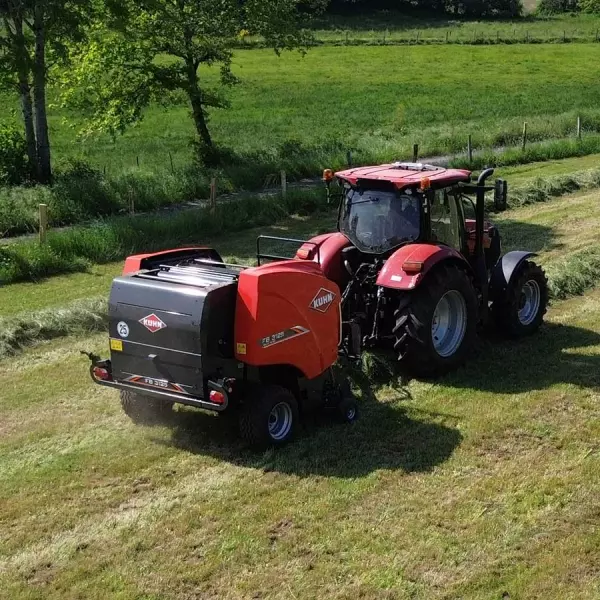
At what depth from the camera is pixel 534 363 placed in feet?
30.6

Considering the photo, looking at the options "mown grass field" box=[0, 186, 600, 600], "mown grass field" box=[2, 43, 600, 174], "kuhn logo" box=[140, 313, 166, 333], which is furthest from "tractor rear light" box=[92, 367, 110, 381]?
"mown grass field" box=[2, 43, 600, 174]

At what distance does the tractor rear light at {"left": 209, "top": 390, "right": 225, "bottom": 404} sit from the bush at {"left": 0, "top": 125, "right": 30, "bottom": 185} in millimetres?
14837

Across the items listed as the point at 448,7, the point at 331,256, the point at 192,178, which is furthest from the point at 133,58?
the point at 448,7

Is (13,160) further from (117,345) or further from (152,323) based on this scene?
(152,323)

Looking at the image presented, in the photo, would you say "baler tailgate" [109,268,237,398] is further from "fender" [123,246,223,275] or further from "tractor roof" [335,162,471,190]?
"tractor roof" [335,162,471,190]

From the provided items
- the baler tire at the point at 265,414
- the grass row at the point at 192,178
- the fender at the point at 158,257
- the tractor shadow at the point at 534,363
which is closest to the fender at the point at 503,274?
the tractor shadow at the point at 534,363

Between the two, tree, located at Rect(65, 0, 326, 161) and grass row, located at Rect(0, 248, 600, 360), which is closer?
grass row, located at Rect(0, 248, 600, 360)

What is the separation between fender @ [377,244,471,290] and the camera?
27.4 feet

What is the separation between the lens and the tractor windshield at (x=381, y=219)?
893 centimetres

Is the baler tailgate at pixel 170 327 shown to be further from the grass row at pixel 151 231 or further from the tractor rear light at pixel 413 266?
the grass row at pixel 151 231

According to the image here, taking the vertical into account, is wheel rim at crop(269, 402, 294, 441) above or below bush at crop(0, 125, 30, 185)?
below

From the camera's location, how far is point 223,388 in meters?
6.79

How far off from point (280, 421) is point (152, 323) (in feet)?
4.46

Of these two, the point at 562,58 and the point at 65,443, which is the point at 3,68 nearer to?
the point at 65,443
